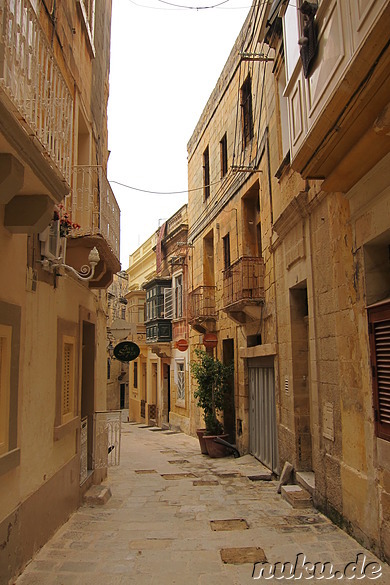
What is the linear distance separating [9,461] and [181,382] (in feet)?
47.5

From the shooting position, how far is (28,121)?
340cm

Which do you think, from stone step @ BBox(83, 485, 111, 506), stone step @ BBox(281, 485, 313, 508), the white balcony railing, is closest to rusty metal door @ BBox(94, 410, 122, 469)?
stone step @ BBox(83, 485, 111, 506)

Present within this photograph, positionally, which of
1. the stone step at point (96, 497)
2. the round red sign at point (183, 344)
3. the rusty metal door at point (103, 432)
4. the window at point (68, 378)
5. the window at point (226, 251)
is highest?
the window at point (226, 251)

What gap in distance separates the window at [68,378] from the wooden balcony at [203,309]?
7.64 m

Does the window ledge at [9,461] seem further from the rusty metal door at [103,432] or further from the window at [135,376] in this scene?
the window at [135,376]

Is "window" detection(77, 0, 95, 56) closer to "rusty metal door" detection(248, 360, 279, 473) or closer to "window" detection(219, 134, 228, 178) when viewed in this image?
"window" detection(219, 134, 228, 178)

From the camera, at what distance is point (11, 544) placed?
383 cm

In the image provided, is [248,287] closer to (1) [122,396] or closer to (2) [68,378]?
(2) [68,378]

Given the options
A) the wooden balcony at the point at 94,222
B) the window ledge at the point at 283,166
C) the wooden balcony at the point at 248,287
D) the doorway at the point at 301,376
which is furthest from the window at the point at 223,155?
the doorway at the point at 301,376

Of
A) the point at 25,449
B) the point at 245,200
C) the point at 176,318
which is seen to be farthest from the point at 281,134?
the point at 176,318

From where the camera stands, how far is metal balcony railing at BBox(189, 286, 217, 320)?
14102 millimetres

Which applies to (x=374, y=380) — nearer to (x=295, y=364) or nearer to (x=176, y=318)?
(x=295, y=364)

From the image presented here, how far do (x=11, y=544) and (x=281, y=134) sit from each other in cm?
714

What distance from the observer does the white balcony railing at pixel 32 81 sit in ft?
10.5
